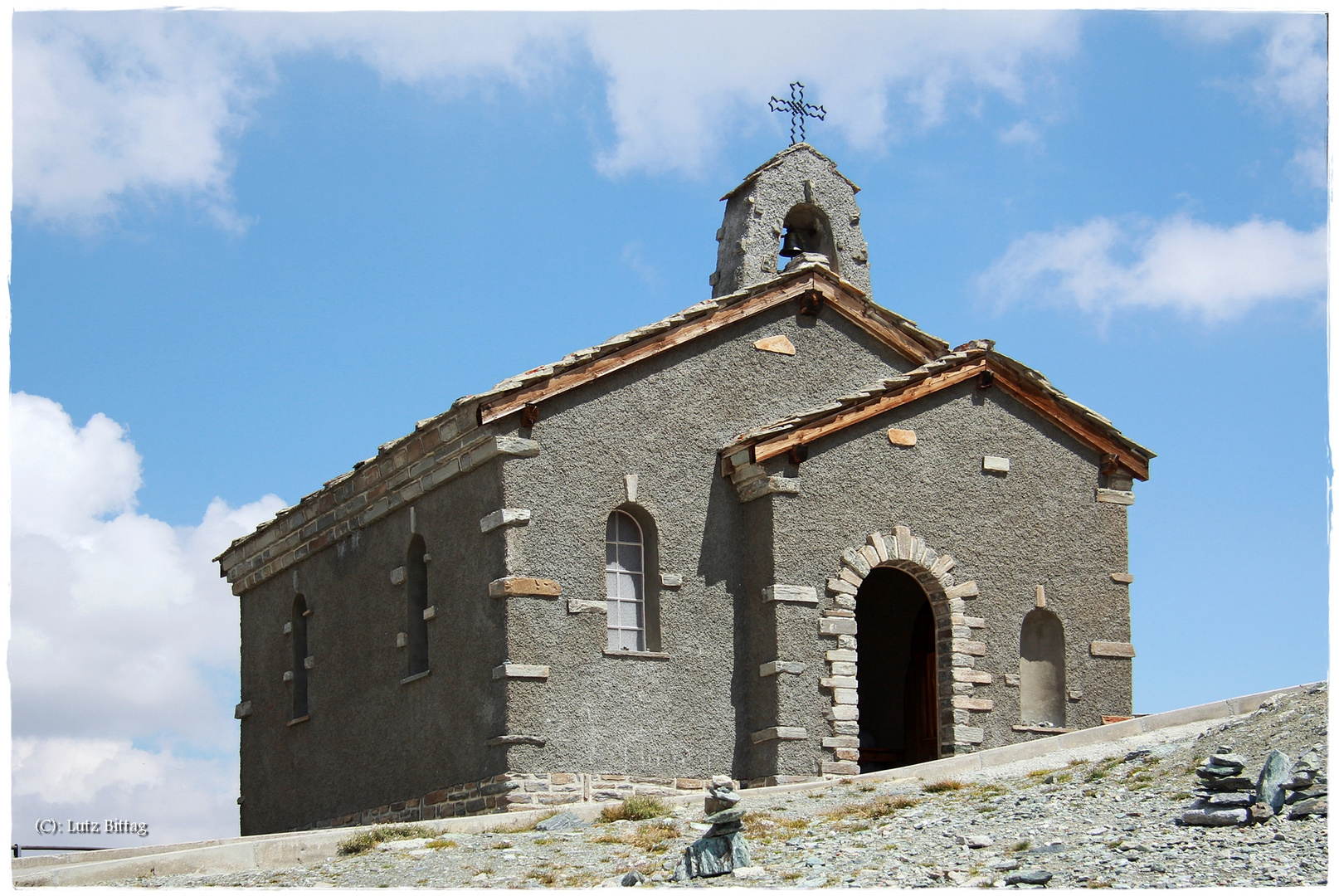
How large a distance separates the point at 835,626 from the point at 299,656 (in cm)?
905

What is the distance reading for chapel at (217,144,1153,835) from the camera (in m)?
18.9

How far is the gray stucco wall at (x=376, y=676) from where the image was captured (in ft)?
63.0

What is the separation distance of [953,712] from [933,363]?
4.48m

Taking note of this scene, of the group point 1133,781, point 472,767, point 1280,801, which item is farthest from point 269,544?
point 1280,801

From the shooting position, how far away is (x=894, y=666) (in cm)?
2248

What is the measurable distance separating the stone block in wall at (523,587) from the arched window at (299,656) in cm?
654

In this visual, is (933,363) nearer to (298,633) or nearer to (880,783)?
(880,783)

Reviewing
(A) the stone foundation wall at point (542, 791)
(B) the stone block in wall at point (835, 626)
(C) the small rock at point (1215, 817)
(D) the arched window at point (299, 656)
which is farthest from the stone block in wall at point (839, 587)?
(D) the arched window at point (299, 656)

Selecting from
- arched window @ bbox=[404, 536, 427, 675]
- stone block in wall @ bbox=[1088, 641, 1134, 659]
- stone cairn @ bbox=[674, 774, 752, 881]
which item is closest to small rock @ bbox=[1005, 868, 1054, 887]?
stone cairn @ bbox=[674, 774, 752, 881]

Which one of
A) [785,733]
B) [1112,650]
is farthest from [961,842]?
[1112,650]

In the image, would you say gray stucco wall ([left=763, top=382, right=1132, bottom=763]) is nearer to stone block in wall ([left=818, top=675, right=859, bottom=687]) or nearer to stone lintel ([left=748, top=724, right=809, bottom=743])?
stone lintel ([left=748, top=724, right=809, bottom=743])

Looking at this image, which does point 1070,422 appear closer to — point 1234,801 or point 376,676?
point 1234,801

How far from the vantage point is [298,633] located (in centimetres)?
2434

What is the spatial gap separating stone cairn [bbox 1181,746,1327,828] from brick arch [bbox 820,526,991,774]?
6092 millimetres
